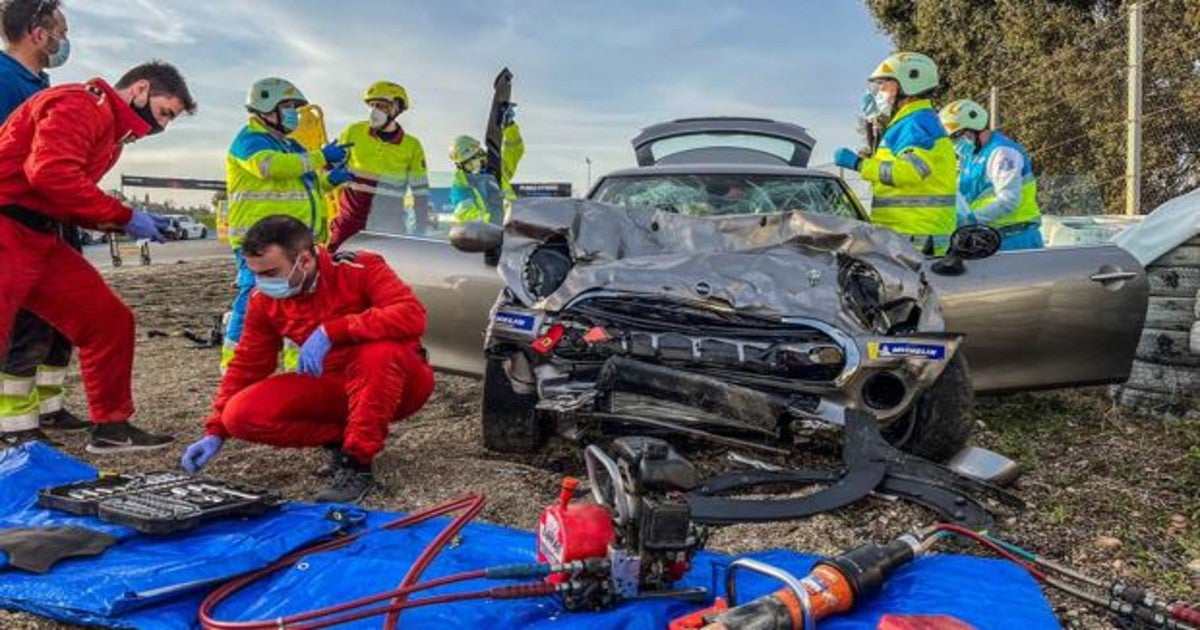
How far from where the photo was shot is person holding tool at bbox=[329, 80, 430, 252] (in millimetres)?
6996

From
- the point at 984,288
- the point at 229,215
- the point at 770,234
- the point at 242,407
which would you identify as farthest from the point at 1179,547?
the point at 229,215

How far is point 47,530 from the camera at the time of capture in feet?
8.70

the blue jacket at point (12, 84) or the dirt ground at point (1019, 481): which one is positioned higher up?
the blue jacket at point (12, 84)

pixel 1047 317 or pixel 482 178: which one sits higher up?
pixel 482 178

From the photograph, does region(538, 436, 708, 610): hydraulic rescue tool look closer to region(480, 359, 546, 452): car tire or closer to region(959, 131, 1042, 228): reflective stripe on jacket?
region(480, 359, 546, 452): car tire

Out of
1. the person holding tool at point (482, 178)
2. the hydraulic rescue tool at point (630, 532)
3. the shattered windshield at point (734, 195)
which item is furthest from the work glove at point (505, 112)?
the hydraulic rescue tool at point (630, 532)

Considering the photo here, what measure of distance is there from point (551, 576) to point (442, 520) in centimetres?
90

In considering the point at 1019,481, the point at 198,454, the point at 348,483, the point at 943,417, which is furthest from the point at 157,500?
the point at 1019,481

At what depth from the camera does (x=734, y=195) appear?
4574 millimetres

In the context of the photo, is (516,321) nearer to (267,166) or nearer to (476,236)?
(476,236)

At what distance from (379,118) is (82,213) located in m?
3.30

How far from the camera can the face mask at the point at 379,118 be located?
22.9 feet

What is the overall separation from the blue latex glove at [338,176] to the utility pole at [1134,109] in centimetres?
664

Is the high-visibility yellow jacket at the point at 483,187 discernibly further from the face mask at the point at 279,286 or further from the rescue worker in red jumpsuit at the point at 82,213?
the face mask at the point at 279,286
